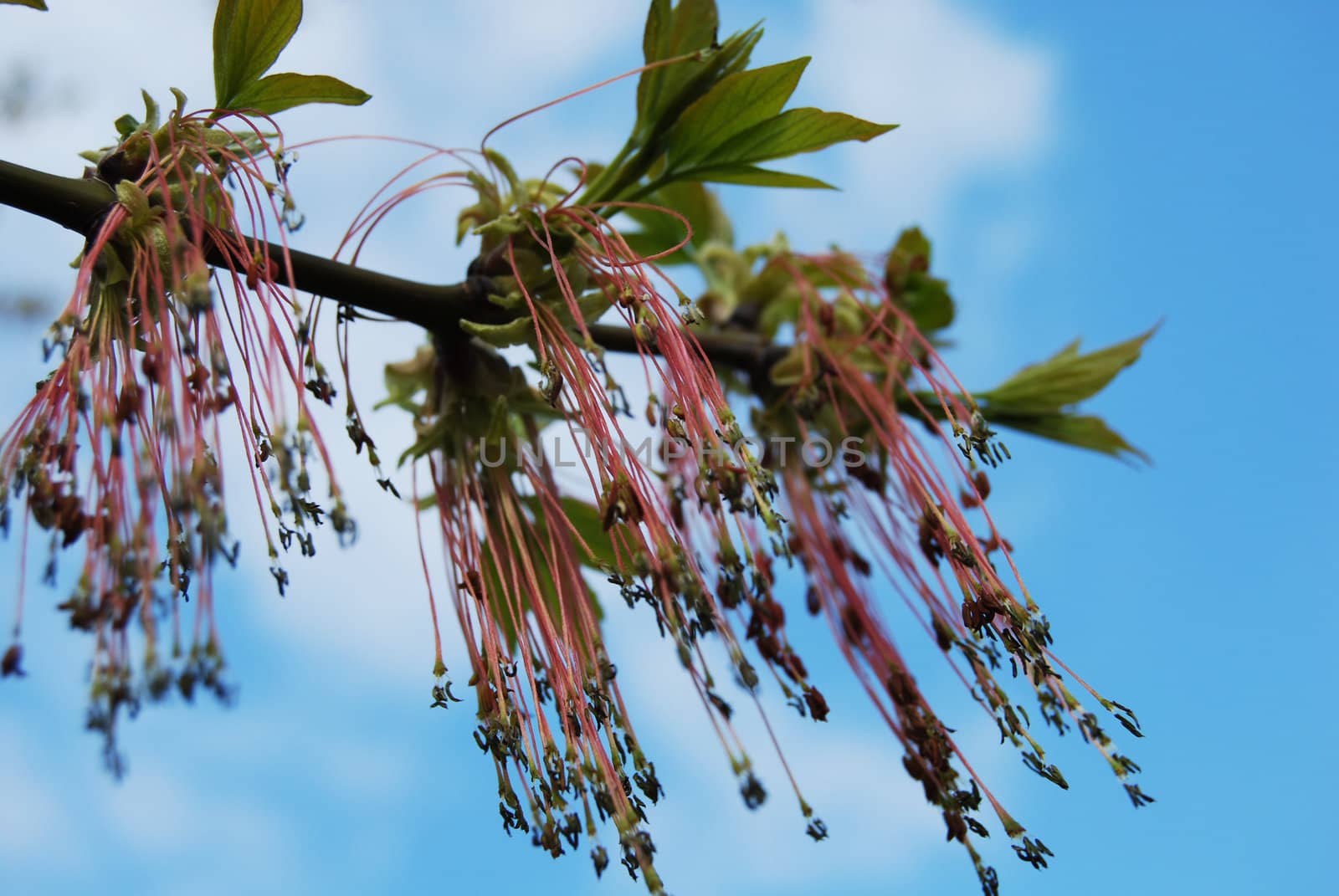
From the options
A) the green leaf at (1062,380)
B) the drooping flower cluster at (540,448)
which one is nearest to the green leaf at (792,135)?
the drooping flower cluster at (540,448)

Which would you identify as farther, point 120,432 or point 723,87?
point 723,87

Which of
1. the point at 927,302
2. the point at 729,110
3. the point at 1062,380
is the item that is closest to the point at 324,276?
the point at 729,110

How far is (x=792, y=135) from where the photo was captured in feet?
5.94

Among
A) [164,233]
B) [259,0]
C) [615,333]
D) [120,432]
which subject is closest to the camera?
[120,432]

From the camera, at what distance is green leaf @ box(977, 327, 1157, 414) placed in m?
2.48

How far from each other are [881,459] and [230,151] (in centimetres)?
137

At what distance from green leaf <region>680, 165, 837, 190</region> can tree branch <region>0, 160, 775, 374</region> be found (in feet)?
1.04

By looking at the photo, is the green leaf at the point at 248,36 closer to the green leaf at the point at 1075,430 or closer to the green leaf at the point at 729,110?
the green leaf at the point at 729,110

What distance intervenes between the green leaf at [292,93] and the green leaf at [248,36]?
0.06 feet

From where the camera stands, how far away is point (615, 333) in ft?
6.53

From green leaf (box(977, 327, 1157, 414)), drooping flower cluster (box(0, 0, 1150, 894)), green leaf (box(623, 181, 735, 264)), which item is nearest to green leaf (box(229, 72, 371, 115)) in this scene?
drooping flower cluster (box(0, 0, 1150, 894))

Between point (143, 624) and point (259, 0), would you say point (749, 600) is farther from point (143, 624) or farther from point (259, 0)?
point (259, 0)

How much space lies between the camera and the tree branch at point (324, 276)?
1363mm

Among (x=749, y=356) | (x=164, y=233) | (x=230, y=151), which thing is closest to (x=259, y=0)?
(x=230, y=151)
